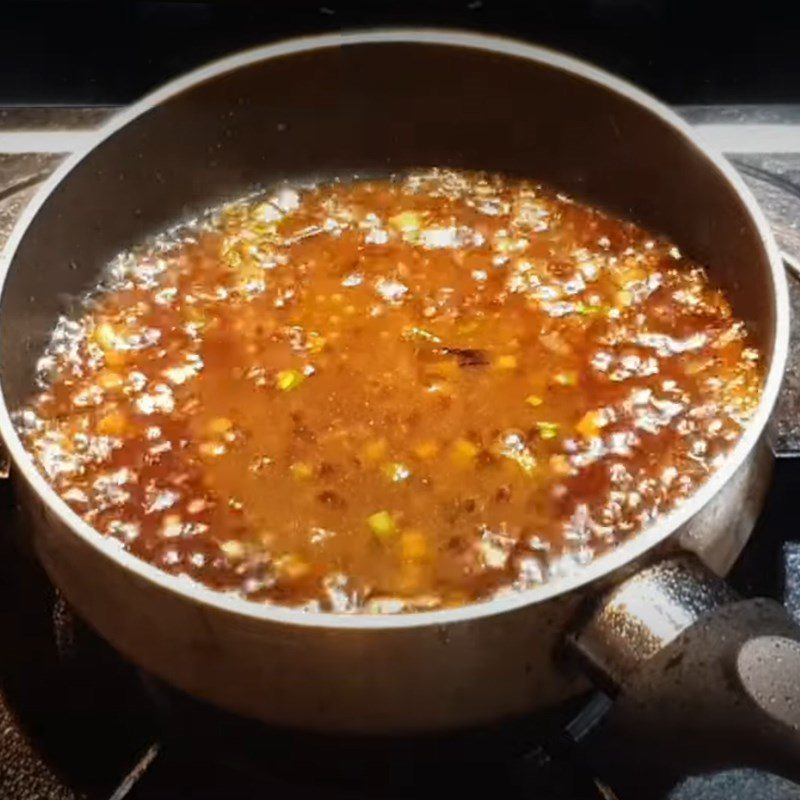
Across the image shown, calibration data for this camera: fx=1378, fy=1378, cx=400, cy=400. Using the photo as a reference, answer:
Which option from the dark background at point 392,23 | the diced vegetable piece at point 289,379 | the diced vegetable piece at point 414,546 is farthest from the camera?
the dark background at point 392,23

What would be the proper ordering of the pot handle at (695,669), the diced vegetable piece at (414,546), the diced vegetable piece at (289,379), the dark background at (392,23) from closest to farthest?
the pot handle at (695,669)
the diced vegetable piece at (414,546)
the diced vegetable piece at (289,379)
the dark background at (392,23)

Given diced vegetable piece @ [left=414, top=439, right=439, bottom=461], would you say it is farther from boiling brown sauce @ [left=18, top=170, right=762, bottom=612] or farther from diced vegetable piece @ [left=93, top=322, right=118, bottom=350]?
diced vegetable piece @ [left=93, top=322, right=118, bottom=350]

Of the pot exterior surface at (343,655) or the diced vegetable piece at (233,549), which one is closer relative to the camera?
the pot exterior surface at (343,655)

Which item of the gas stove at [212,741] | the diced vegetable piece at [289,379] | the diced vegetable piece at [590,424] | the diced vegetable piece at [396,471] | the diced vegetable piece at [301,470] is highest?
the diced vegetable piece at [590,424]

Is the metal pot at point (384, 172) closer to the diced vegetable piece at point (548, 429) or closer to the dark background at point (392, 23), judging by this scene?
the diced vegetable piece at point (548, 429)

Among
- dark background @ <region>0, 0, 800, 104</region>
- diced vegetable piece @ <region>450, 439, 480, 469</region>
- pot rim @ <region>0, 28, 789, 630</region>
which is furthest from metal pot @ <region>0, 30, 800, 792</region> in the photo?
dark background @ <region>0, 0, 800, 104</region>

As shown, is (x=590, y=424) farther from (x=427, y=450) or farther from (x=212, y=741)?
(x=212, y=741)

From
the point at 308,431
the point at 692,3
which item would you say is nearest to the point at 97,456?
the point at 308,431

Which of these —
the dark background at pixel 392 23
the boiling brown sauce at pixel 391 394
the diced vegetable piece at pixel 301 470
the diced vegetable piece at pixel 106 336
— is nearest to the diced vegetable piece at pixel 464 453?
the boiling brown sauce at pixel 391 394
